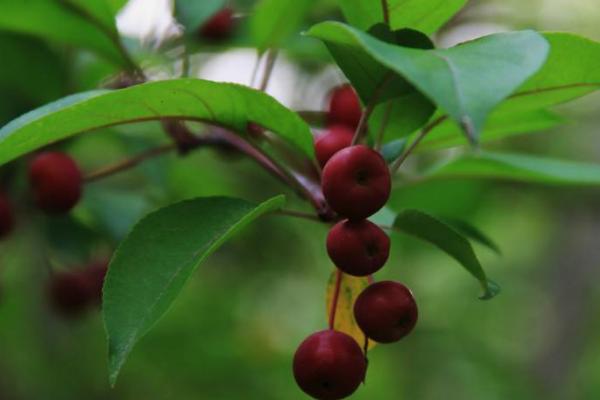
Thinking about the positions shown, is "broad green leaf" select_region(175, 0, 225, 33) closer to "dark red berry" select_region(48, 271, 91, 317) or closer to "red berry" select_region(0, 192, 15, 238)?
"red berry" select_region(0, 192, 15, 238)

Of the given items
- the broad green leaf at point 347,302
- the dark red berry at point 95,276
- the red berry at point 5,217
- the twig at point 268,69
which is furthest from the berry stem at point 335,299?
the dark red berry at point 95,276

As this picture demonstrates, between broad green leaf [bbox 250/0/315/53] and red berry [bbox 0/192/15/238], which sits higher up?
broad green leaf [bbox 250/0/315/53]

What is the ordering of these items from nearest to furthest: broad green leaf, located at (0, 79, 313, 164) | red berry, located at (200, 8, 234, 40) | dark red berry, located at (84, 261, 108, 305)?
broad green leaf, located at (0, 79, 313, 164) < red berry, located at (200, 8, 234, 40) < dark red berry, located at (84, 261, 108, 305)

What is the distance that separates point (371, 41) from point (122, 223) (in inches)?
39.0

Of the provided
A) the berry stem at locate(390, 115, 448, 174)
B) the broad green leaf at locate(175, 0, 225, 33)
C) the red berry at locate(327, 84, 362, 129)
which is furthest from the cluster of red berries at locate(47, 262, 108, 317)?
the berry stem at locate(390, 115, 448, 174)

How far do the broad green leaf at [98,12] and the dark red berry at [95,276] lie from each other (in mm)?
643

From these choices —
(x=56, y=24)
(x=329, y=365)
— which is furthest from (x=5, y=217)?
(x=329, y=365)

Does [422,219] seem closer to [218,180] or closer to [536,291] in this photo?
[218,180]

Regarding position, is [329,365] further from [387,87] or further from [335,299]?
[387,87]

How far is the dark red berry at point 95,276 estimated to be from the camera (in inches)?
75.7

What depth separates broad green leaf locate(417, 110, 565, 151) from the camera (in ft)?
4.35

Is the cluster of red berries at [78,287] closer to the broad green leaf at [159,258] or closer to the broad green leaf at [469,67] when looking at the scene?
the broad green leaf at [159,258]

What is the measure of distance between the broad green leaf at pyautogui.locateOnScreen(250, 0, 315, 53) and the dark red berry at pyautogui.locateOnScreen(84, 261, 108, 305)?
1.99 feet

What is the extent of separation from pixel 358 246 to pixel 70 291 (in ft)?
3.89
